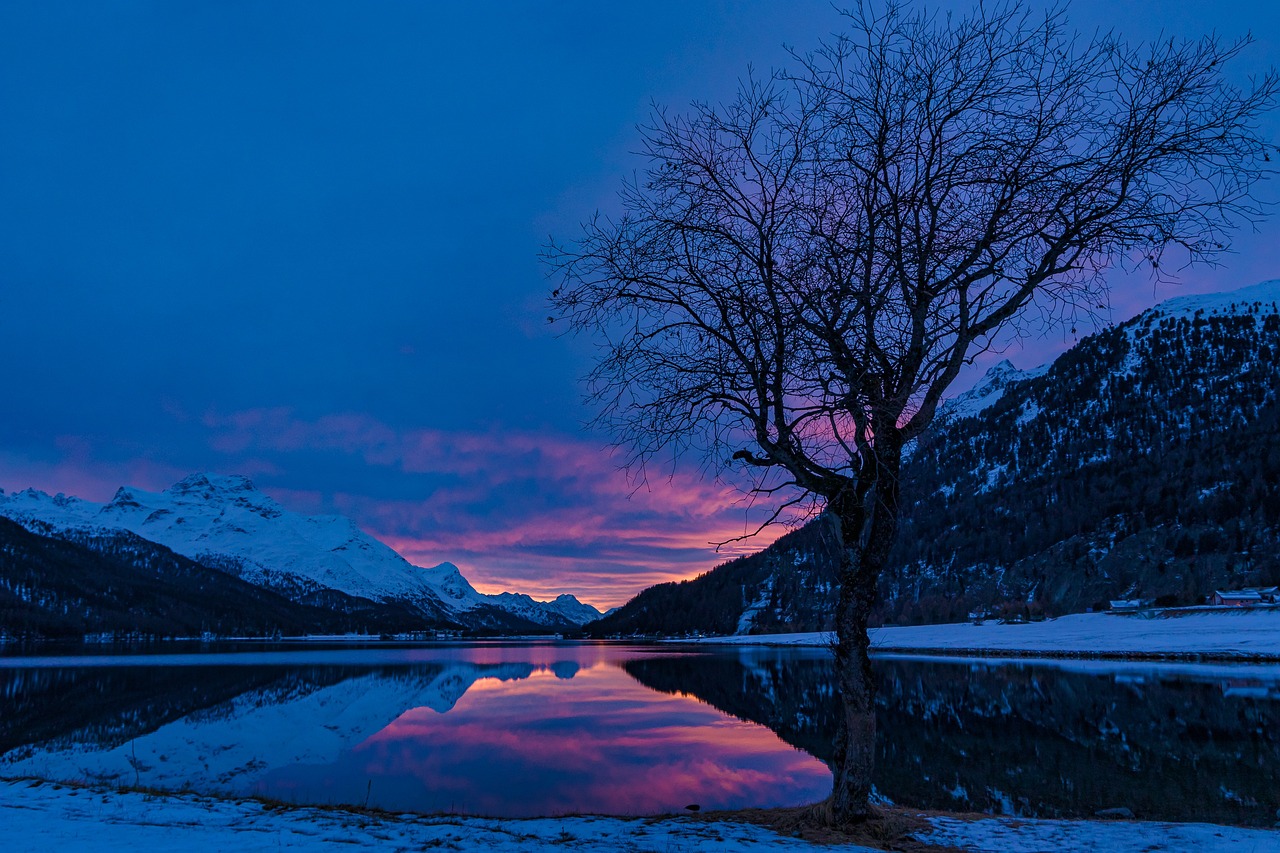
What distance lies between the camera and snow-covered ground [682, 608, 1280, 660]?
2246 inches

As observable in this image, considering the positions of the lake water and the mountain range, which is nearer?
the lake water

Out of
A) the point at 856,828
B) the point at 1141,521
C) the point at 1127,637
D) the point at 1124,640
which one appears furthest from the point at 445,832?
the point at 1141,521

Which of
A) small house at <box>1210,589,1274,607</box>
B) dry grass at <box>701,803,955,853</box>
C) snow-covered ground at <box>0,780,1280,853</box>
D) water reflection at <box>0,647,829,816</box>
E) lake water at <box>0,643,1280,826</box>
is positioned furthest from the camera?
small house at <box>1210,589,1274,607</box>

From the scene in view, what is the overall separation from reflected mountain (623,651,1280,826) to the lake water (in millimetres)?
114

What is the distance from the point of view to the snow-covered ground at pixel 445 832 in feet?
34.0

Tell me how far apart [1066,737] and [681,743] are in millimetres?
13432

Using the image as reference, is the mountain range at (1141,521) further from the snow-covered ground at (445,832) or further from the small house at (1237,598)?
the snow-covered ground at (445,832)

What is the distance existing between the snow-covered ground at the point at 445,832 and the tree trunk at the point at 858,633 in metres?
1.15

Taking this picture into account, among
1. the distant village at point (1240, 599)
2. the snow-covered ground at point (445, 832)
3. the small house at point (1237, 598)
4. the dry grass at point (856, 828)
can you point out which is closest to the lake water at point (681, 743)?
the snow-covered ground at point (445, 832)

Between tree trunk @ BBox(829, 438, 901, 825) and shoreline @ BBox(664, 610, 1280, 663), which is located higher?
tree trunk @ BBox(829, 438, 901, 825)

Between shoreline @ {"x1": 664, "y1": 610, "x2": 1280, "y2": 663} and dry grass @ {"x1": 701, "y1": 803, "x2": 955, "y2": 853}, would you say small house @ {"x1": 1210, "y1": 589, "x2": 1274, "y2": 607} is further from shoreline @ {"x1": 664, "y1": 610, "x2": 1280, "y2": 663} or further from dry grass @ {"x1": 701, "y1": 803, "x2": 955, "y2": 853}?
dry grass @ {"x1": 701, "y1": 803, "x2": 955, "y2": 853}

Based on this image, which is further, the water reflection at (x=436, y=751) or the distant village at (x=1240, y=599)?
the distant village at (x=1240, y=599)

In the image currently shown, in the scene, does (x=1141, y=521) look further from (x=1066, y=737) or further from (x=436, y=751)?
(x=436, y=751)

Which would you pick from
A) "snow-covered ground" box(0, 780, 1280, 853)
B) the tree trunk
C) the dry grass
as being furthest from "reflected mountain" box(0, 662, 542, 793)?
the tree trunk
